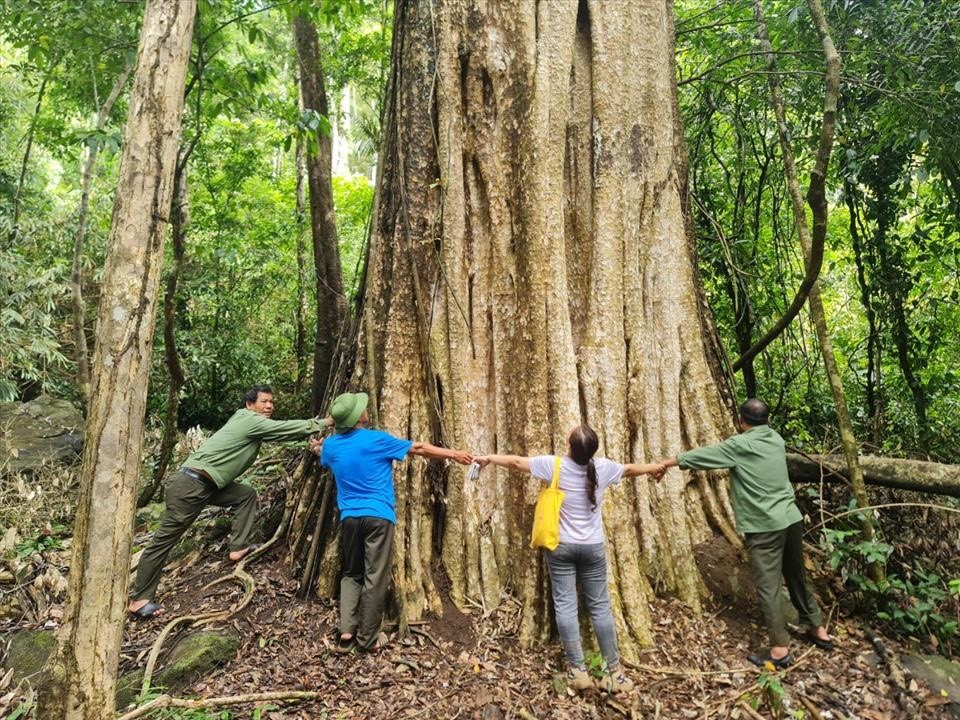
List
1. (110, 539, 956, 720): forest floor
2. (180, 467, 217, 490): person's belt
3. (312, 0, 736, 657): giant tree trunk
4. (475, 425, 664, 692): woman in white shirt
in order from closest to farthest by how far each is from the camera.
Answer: (110, 539, 956, 720): forest floor, (475, 425, 664, 692): woman in white shirt, (312, 0, 736, 657): giant tree trunk, (180, 467, 217, 490): person's belt

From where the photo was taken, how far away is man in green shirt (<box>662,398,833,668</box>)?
4.25 m

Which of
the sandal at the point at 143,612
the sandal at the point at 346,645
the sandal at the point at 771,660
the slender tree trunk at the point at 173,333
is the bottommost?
the sandal at the point at 771,660

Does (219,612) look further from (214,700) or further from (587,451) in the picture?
(587,451)

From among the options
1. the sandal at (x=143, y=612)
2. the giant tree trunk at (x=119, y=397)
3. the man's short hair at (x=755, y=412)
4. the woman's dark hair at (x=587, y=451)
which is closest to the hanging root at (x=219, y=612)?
the sandal at (x=143, y=612)

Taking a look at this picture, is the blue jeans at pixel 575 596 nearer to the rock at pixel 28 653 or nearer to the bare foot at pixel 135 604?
the bare foot at pixel 135 604

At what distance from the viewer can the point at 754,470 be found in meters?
4.35

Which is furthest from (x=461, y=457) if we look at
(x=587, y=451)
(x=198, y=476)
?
(x=198, y=476)

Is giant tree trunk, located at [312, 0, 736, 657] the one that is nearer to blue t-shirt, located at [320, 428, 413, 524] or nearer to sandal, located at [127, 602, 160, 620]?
blue t-shirt, located at [320, 428, 413, 524]

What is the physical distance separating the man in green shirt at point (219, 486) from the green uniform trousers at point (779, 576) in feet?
11.0

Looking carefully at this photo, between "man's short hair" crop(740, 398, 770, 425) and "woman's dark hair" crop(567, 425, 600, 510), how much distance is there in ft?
4.39

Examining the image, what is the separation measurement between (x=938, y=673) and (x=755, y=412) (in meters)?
2.07

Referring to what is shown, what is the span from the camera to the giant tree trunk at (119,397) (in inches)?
114

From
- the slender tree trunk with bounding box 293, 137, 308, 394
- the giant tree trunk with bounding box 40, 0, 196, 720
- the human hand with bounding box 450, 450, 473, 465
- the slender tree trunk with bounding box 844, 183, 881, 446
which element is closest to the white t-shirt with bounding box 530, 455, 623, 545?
the human hand with bounding box 450, 450, 473, 465

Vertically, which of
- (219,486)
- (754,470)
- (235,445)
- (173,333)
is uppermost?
(173,333)
